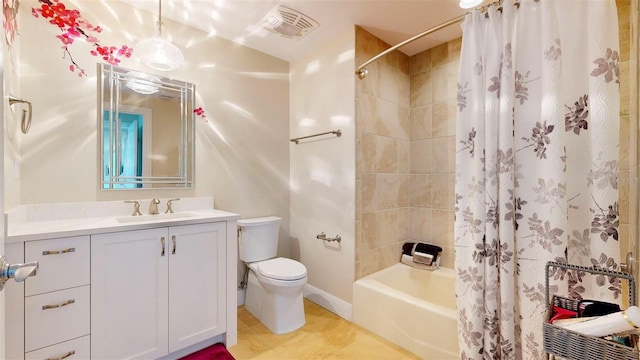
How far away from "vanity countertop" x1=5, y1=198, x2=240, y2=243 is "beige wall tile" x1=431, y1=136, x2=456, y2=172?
180 centimetres

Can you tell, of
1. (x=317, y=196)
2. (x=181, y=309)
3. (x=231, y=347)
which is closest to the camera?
(x=181, y=309)

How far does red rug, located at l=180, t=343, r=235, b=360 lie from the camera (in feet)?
5.70

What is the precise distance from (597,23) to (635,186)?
67 cm

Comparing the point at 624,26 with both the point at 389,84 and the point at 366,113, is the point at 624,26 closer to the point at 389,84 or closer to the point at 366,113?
the point at 389,84

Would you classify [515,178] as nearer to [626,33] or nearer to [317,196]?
[626,33]

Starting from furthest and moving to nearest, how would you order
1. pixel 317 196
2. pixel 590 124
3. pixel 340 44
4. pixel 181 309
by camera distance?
pixel 317 196 < pixel 340 44 < pixel 181 309 < pixel 590 124

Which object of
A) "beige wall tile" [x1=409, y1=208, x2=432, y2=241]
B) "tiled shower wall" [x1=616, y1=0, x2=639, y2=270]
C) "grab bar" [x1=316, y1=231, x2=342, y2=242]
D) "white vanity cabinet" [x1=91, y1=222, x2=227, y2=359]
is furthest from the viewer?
"beige wall tile" [x1=409, y1=208, x2=432, y2=241]

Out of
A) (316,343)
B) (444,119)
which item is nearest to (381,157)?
(444,119)

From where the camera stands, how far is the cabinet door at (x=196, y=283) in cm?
167

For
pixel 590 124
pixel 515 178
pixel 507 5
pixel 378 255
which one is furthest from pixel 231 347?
pixel 507 5

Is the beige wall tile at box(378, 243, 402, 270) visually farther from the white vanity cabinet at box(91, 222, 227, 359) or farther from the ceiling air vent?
the ceiling air vent

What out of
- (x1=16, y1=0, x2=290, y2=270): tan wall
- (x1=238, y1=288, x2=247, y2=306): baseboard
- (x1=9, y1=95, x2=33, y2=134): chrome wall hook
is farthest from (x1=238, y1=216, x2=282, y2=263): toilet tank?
(x1=9, y1=95, x2=33, y2=134): chrome wall hook

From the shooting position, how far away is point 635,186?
1.02 meters

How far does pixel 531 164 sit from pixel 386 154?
1253 millimetres
